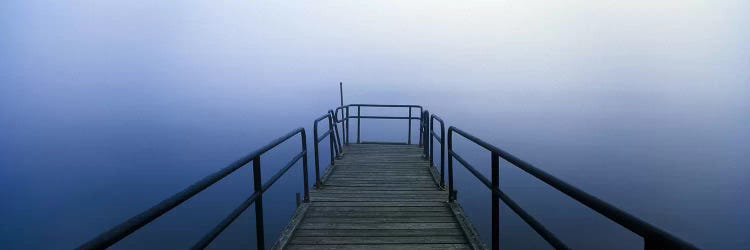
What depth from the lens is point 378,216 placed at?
11.7 feet

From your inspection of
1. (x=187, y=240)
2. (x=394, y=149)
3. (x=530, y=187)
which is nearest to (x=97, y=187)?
(x=187, y=240)

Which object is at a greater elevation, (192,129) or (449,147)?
(449,147)

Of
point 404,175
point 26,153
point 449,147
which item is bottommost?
point 26,153

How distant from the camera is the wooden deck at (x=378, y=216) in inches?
115

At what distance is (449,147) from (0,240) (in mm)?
29477

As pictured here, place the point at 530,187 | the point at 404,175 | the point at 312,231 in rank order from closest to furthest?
1. the point at 312,231
2. the point at 404,175
3. the point at 530,187

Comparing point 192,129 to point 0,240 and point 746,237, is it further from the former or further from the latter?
point 746,237

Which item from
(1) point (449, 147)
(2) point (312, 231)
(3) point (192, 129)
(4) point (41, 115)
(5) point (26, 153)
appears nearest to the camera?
(2) point (312, 231)

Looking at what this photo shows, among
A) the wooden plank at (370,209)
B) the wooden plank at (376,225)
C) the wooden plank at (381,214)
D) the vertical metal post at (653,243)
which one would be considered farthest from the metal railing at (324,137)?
the vertical metal post at (653,243)

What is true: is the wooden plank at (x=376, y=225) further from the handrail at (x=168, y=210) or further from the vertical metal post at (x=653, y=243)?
the vertical metal post at (x=653, y=243)

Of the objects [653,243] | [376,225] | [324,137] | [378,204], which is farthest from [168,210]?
[324,137]

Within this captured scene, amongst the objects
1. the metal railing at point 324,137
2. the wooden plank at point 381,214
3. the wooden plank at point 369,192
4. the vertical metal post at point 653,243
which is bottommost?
the wooden plank at point 369,192

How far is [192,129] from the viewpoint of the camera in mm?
91062

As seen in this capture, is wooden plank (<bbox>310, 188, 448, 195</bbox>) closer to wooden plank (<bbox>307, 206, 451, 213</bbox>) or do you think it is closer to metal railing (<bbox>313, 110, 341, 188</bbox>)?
metal railing (<bbox>313, 110, 341, 188</bbox>)
